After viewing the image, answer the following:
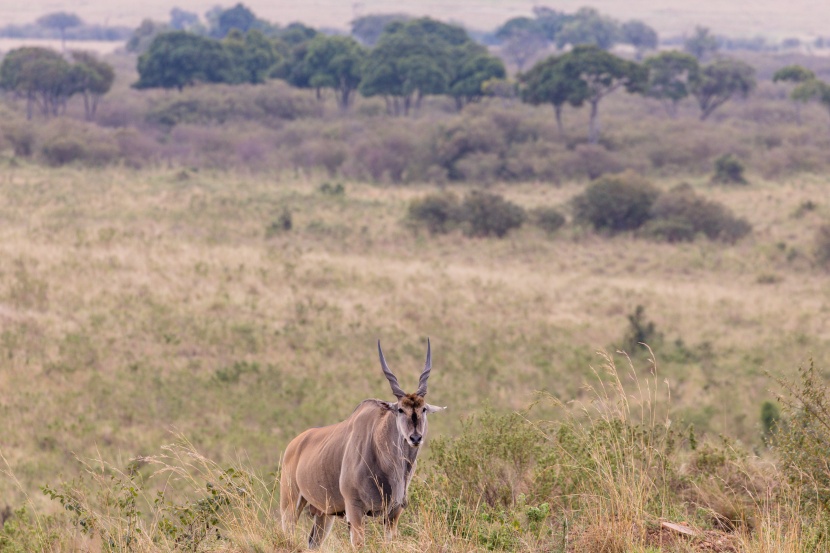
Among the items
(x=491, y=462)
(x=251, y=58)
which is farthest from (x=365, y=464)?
(x=251, y=58)

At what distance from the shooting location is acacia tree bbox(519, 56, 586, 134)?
5103 centimetres

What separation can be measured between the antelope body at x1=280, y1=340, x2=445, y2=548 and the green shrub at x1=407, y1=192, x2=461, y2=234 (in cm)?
2574

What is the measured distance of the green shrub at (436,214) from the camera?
3281cm

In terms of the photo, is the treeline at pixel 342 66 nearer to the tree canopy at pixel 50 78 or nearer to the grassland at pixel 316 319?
the tree canopy at pixel 50 78

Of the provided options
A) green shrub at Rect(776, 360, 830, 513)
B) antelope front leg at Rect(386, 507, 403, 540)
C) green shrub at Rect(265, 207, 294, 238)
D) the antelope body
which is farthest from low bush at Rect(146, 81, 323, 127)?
green shrub at Rect(776, 360, 830, 513)

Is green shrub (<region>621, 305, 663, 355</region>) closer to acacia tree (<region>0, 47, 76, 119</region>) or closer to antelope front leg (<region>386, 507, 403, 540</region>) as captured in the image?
antelope front leg (<region>386, 507, 403, 540</region>)

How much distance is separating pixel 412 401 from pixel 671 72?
58753 mm

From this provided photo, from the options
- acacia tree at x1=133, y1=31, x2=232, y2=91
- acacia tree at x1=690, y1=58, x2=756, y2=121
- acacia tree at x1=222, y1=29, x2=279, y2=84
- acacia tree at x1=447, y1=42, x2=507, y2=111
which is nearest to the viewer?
acacia tree at x1=447, y1=42, x2=507, y2=111

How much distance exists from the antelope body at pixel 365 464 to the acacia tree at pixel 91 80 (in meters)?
53.6

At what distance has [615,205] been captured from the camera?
33531 millimetres

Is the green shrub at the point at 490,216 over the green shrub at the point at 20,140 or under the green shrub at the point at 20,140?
under

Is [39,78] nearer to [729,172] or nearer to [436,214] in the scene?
[436,214]

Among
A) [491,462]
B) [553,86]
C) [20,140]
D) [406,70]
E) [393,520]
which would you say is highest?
[406,70]

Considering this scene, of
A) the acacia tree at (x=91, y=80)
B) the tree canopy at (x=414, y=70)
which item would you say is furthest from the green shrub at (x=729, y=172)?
the acacia tree at (x=91, y=80)
